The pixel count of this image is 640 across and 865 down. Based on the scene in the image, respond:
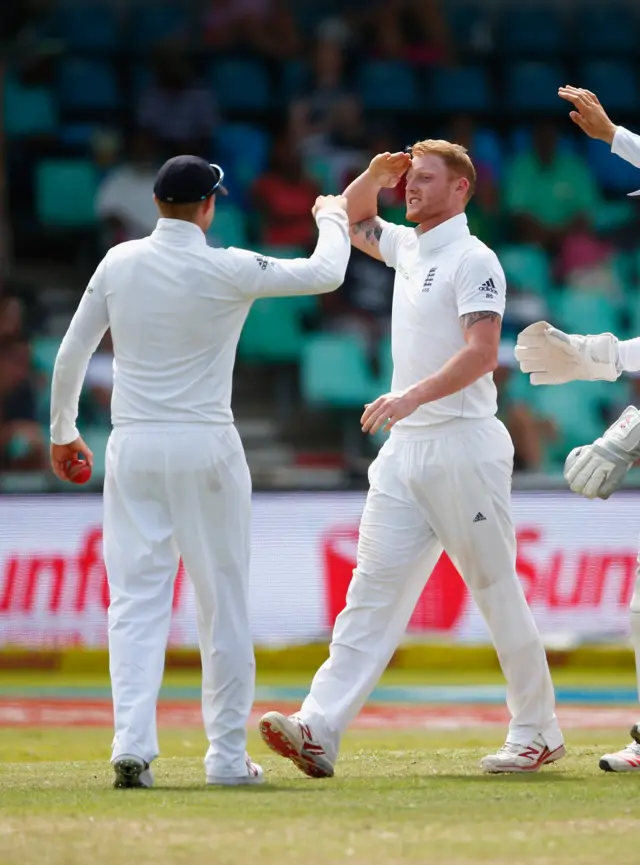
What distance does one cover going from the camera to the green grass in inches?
199

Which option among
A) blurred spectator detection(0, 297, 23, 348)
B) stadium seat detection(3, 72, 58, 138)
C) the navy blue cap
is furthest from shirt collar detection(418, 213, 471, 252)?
stadium seat detection(3, 72, 58, 138)

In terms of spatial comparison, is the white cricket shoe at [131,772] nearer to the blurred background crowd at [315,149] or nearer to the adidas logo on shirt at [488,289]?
the adidas logo on shirt at [488,289]

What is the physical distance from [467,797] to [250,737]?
3.32 metres

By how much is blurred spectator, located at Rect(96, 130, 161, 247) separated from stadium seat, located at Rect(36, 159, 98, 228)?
165mm

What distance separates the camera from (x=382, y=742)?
29.4ft

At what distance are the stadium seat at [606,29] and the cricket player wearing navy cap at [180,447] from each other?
13135mm

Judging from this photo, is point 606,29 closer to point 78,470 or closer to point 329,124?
point 329,124

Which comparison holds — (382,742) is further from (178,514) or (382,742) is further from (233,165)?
(233,165)

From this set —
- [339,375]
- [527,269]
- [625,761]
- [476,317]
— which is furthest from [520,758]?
[527,269]

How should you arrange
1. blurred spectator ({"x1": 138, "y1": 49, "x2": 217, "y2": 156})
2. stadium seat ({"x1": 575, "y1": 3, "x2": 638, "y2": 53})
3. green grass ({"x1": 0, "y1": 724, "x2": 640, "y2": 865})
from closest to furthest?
green grass ({"x1": 0, "y1": 724, "x2": 640, "y2": 865}), blurred spectator ({"x1": 138, "y1": 49, "x2": 217, "y2": 156}), stadium seat ({"x1": 575, "y1": 3, "x2": 638, "y2": 53})

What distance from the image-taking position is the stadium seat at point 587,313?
16.9 m

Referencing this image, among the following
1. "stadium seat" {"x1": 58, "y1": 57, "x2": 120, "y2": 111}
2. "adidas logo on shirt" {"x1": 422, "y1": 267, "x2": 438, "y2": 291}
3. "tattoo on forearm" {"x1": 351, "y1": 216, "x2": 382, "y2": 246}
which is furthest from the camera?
"stadium seat" {"x1": 58, "y1": 57, "x2": 120, "y2": 111}

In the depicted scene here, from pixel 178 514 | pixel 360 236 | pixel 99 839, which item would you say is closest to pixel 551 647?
pixel 360 236

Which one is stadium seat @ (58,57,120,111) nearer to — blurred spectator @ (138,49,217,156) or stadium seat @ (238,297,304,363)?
blurred spectator @ (138,49,217,156)
